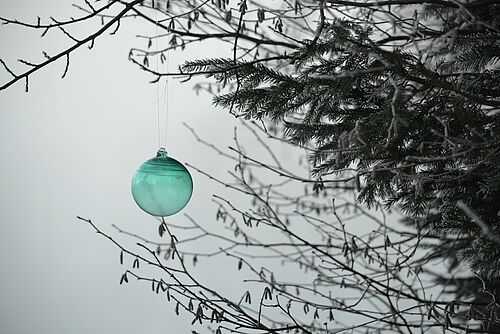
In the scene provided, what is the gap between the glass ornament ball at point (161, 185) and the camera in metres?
1.11

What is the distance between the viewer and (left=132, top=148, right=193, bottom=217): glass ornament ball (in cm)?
111

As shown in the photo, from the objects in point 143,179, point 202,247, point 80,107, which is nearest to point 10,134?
point 80,107

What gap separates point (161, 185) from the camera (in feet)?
3.64

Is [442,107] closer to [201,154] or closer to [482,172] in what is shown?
[482,172]

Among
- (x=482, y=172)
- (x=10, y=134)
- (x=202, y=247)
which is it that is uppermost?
(x=10, y=134)

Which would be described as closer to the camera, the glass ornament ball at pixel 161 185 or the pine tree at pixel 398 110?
the pine tree at pixel 398 110

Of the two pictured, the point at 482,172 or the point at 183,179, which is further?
the point at 183,179

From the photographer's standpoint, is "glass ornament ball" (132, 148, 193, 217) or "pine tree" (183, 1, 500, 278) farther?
"glass ornament ball" (132, 148, 193, 217)

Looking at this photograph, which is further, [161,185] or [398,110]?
[161,185]

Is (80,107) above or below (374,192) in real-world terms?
above

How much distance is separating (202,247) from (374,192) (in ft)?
3.84

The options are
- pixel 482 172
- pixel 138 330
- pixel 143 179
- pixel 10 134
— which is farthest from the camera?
pixel 10 134

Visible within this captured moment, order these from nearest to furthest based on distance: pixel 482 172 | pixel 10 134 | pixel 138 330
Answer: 1. pixel 482 172
2. pixel 138 330
3. pixel 10 134

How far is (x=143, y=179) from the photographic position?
111 cm
